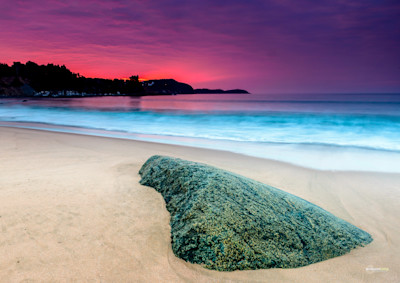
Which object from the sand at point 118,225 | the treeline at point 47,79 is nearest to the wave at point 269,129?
the sand at point 118,225

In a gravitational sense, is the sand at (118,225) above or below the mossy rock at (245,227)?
below

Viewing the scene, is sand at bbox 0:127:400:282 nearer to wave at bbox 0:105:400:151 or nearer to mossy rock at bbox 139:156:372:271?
mossy rock at bbox 139:156:372:271

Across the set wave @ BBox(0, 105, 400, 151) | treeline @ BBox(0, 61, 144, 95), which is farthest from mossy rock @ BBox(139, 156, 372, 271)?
treeline @ BBox(0, 61, 144, 95)

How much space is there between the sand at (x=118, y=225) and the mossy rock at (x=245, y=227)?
0.27 feet

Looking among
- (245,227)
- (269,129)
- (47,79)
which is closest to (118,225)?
(245,227)

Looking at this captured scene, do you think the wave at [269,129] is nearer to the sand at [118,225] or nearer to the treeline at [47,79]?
the sand at [118,225]

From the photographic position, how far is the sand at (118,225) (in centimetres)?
191

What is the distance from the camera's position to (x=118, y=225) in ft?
8.24

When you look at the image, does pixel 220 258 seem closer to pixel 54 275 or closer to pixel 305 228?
pixel 305 228

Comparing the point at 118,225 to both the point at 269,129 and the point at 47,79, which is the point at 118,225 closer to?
the point at 269,129

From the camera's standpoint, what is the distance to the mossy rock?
2020 mm

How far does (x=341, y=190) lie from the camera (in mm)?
4230

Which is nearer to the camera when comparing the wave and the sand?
the sand

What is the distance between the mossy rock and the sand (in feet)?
0.27
